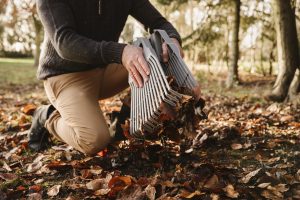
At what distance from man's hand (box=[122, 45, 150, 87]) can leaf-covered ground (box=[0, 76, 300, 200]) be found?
455mm

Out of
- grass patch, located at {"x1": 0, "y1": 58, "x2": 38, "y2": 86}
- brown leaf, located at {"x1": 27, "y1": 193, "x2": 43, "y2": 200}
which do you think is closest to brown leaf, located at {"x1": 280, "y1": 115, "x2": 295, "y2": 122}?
brown leaf, located at {"x1": 27, "y1": 193, "x2": 43, "y2": 200}

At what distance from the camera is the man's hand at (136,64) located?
77.0 inches

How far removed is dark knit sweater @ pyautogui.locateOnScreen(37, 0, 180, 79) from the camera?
2.15 m

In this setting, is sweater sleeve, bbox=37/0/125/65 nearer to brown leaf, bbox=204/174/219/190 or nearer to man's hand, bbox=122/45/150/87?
man's hand, bbox=122/45/150/87

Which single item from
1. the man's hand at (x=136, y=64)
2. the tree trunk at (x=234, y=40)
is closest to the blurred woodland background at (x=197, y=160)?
the man's hand at (x=136, y=64)

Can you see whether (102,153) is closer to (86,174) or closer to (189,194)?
(86,174)

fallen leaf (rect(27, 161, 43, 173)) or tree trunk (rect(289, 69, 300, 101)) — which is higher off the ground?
tree trunk (rect(289, 69, 300, 101))

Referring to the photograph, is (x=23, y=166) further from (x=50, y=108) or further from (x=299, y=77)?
(x=299, y=77)

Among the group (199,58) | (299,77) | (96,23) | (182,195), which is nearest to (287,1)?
(299,77)

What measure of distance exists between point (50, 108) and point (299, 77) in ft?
9.87

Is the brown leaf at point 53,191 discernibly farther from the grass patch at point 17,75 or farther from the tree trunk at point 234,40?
the grass patch at point 17,75

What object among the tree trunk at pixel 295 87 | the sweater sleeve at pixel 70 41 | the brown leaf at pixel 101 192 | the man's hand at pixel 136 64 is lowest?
the brown leaf at pixel 101 192

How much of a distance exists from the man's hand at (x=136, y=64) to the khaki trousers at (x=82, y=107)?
0.58m

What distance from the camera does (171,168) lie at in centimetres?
221
